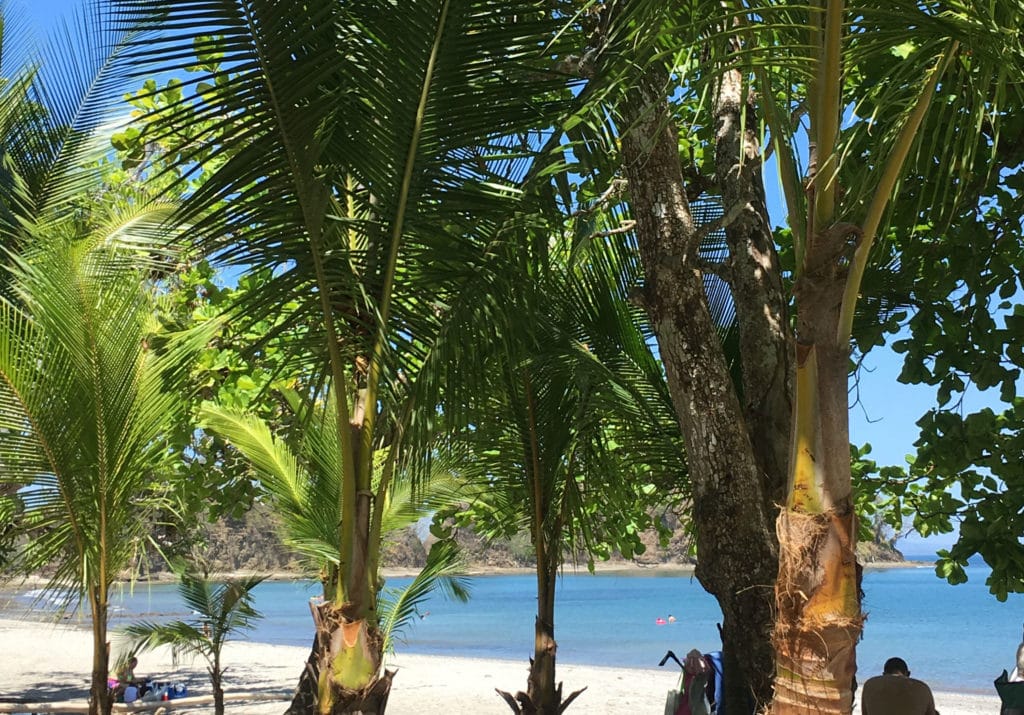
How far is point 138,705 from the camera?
1187 centimetres

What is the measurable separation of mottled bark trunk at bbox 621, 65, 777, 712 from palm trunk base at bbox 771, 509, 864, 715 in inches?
56.9

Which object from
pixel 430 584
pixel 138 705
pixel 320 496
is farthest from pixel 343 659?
pixel 138 705

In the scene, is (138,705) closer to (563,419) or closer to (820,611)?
(563,419)

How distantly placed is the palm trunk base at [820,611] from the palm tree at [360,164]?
1686 mm

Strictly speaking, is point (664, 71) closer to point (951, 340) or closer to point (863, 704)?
point (951, 340)

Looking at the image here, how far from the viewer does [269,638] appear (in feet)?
132

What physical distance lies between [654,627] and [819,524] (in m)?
42.8

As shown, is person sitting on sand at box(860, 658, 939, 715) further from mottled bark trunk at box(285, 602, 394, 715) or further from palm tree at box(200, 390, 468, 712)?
palm tree at box(200, 390, 468, 712)

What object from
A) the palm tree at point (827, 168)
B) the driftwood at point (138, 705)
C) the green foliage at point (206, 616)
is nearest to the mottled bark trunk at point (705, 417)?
the palm tree at point (827, 168)

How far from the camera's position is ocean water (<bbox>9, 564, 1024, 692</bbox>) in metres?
30.4

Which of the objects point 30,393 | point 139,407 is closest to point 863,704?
point 139,407

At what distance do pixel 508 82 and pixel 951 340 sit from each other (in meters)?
2.57

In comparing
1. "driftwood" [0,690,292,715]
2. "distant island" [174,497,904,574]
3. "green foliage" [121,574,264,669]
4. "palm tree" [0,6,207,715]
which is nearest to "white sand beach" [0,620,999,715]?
"driftwood" [0,690,292,715]

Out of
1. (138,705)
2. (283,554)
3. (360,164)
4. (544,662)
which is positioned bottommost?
(138,705)
